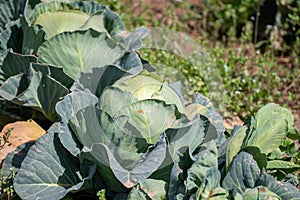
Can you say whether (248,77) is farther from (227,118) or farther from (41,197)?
(41,197)

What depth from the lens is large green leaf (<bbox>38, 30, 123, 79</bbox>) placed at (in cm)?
276

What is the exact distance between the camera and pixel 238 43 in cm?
479

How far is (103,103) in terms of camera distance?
250 centimetres

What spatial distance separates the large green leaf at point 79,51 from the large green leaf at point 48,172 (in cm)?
42

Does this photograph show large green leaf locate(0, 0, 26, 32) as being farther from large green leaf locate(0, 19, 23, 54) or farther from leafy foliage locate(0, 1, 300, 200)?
leafy foliage locate(0, 1, 300, 200)

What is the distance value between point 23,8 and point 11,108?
57 centimetres

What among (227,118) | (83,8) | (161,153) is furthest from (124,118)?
(227,118)

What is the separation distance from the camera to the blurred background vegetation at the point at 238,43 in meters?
3.99

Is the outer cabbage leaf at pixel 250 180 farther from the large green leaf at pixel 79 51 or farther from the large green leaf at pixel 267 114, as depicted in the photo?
the large green leaf at pixel 79 51

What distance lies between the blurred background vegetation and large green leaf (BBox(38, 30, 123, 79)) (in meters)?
1.09

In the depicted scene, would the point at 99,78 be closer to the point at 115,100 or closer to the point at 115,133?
the point at 115,100

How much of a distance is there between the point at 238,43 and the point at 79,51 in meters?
2.28

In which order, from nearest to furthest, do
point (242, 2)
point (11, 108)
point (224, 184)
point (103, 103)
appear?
point (224, 184) → point (103, 103) → point (11, 108) → point (242, 2)

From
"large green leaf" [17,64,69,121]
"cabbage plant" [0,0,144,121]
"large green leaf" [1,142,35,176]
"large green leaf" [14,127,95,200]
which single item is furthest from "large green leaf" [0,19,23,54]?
"large green leaf" [14,127,95,200]
